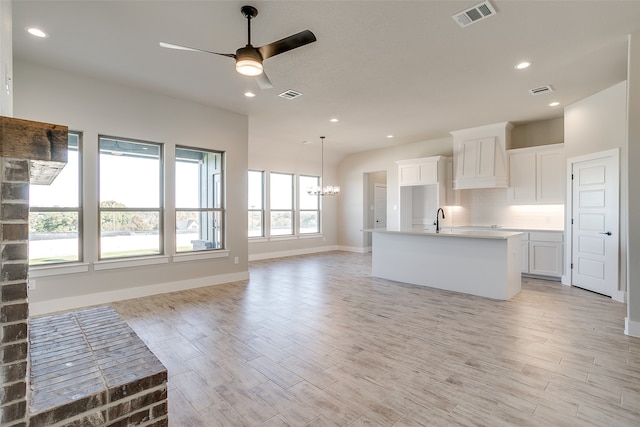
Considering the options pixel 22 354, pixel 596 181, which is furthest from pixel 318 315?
pixel 596 181

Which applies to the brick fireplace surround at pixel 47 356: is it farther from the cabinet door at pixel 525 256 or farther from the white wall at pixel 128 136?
the cabinet door at pixel 525 256

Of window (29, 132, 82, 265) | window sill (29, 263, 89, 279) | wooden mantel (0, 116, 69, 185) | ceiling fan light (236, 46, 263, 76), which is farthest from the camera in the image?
window (29, 132, 82, 265)

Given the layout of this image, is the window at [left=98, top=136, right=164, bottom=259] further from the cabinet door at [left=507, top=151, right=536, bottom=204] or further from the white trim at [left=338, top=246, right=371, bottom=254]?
the cabinet door at [left=507, top=151, right=536, bottom=204]

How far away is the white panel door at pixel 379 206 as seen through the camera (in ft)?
32.6

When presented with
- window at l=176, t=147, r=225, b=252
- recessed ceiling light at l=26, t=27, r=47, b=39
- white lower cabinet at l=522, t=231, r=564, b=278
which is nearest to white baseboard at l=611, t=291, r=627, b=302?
white lower cabinet at l=522, t=231, r=564, b=278

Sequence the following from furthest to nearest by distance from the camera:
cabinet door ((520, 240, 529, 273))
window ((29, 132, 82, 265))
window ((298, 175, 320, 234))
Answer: window ((298, 175, 320, 234)) → cabinet door ((520, 240, 529, 273)) → window ((29, 132, 82, 265))

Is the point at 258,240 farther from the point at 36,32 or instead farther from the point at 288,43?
the point at 288,43

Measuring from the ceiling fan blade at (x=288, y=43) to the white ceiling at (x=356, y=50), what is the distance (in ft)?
1.24

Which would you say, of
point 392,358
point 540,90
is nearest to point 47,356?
point 392,358

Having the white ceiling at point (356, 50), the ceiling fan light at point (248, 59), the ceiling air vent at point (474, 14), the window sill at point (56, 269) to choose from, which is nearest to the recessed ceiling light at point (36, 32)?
the white ceiling at point (356, 50)

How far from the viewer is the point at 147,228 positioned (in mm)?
4809

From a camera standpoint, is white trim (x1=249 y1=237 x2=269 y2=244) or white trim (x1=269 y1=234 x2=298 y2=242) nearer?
→ white trim (x1=249 y1=237 x2=269 y2=244)

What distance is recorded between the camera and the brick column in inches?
40.4

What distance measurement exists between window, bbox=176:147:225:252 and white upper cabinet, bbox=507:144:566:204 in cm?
578
